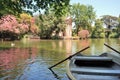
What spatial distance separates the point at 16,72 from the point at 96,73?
21.2ft

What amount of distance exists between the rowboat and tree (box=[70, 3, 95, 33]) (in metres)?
85.9

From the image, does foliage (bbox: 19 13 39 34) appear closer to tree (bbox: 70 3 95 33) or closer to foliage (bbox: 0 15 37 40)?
foliage (bbox: 0 15 37 40)

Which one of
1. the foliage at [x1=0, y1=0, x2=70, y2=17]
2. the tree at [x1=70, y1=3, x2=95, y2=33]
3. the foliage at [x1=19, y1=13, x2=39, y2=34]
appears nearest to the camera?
the foliage at [x1=0, y1=0, x2=70, y2=17]

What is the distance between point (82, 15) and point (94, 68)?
9071 centimetres

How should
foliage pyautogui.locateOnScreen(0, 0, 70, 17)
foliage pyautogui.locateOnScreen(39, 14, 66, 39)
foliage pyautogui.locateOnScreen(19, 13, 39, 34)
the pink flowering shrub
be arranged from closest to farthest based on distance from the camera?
foliage pyautogui.locateOnScreen(0, 0, 70, 17) < the pink flowering shrub < foliage pyautogui.locateOnScreen(19, 13, 39, 34) < foliage pyautogui.locateOnScreen(39, 14, 66, 39)

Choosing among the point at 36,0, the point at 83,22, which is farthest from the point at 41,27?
the point at 36,0

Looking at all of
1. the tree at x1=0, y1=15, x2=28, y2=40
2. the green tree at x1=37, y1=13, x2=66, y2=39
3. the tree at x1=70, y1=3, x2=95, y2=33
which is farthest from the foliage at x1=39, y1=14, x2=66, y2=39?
the tree at x1=70, y1=3, x2=95, y2=33

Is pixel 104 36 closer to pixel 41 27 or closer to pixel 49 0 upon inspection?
pixel 41 27

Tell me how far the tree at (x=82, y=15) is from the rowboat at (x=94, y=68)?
85906mm

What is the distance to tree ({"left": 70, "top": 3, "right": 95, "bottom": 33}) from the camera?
328ft

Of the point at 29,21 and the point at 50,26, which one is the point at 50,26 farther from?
the point at 29,21

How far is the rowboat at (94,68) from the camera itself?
29.7 ft

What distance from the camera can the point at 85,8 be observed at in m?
105

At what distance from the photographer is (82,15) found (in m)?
102
